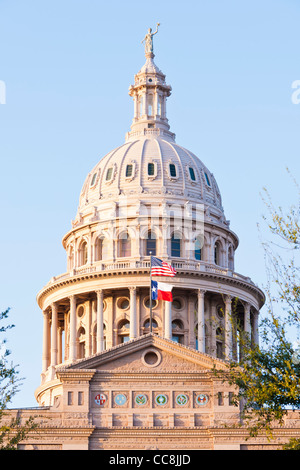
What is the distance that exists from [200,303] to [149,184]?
1463cm

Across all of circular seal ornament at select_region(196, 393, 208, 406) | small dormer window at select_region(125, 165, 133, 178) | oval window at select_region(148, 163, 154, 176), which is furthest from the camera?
small dormer window at select_region(125, 165, 133, 178)

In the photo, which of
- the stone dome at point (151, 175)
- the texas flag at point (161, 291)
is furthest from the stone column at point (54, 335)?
the texas flag at point (161, 291)

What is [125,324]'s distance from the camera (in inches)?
4400

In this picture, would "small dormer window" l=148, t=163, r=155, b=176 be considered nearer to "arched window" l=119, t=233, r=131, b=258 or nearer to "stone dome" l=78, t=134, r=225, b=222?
"stone dome" l=78, t=134, r=225, b=222

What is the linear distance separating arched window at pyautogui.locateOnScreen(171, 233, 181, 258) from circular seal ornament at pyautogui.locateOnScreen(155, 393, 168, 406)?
35762 mm

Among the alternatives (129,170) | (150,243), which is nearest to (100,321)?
(150,243)

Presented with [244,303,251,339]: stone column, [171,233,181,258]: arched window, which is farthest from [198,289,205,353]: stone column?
[171,233,181,258]: arched window

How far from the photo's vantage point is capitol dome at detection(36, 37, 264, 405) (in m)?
110

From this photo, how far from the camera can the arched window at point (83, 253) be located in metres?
118

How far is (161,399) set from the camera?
7950 cm

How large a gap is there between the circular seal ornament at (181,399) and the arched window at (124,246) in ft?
119

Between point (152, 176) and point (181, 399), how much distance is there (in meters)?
41.3

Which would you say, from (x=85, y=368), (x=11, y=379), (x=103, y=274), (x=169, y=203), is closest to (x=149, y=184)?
(x=169, y=203)

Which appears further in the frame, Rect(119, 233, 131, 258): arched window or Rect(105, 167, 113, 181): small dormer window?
Rect(105, 167, 113, 181): small dormer window
